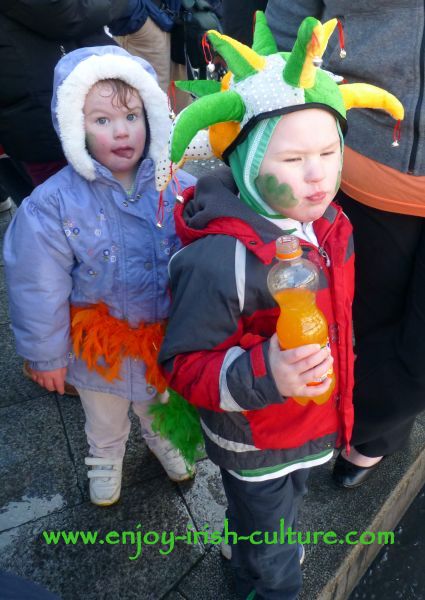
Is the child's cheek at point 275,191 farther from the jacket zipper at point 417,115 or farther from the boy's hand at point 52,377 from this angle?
the boy's hand at point 52,377

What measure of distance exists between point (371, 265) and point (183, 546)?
1.18 metres

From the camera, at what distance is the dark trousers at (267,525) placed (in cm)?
146

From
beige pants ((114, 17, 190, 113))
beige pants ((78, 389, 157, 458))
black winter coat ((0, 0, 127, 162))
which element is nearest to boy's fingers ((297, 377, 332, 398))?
beige pants ((78, 389, 157, 458))

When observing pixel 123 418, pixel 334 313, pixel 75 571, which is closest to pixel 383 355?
pixel 334 313

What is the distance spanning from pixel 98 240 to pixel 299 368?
787mm

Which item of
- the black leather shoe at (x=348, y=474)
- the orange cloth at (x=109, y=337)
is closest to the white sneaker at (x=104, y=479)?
the orange cloth at (x=109, y=337)

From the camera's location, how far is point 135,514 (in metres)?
2.00

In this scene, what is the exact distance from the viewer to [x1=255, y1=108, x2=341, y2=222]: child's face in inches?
46.0

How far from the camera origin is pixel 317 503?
206 cm

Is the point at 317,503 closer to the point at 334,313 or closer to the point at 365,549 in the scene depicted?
the point at 365,549

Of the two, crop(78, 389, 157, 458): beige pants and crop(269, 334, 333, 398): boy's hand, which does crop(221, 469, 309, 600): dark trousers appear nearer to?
crop(269, 334, 333, 398): boy's hand

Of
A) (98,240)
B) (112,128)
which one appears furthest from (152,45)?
(98,240)

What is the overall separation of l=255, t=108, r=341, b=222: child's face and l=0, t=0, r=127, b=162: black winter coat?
1132 mm

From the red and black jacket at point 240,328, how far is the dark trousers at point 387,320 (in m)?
0.24
